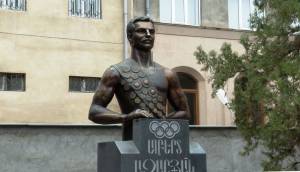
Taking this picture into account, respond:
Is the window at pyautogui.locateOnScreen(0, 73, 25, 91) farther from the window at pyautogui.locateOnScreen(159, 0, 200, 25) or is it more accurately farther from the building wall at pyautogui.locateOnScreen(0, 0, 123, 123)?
the window at pyautogui.locateOnScreen(159, 0, 200, 25)

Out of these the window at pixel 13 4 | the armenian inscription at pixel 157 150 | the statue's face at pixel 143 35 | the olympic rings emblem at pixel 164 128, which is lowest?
the armenian inscription at pixel 157 150

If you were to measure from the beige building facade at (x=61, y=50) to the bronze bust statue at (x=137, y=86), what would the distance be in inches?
477

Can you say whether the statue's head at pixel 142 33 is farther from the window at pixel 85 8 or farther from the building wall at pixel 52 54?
the window at pixel 85 8

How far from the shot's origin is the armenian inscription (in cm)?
666

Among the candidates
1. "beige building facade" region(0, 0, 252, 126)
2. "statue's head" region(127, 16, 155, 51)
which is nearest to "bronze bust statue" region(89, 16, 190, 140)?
"statue's head" region(127, 16, 155, 51)

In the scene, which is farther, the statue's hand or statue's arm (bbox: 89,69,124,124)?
statue's arm (bbox: 89,69,124,124)

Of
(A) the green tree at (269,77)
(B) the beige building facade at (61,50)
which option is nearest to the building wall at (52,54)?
(B) the beige building facade at (61,50)

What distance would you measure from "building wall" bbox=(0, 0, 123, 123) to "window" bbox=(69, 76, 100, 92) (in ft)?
0.58

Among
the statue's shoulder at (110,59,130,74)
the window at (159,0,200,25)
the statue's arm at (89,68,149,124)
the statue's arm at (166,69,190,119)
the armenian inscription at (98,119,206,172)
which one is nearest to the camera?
the armenian inscription at (98,119,206,172)

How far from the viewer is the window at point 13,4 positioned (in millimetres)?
19078

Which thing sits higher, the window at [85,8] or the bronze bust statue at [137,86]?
the window at [85,8]

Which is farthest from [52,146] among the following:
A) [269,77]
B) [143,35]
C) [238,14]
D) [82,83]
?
[143,35]

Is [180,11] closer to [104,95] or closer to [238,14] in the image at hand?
[238,14]

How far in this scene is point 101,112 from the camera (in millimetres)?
6969
